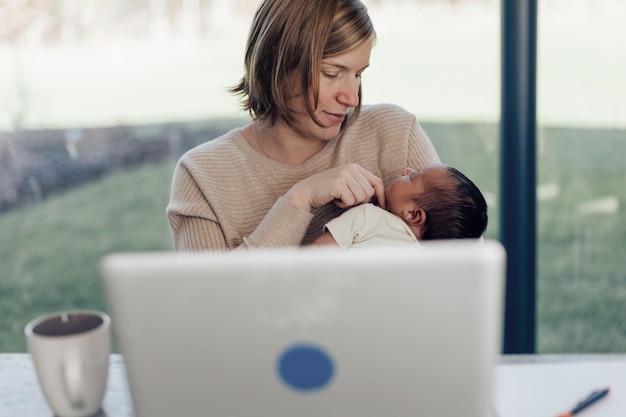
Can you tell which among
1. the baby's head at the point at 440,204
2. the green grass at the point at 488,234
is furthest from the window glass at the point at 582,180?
the baby's head at the point at 440,204

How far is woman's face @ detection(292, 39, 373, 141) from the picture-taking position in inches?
60.6

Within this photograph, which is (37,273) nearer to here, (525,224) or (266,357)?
(525,224)

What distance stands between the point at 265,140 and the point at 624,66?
5.08 feet

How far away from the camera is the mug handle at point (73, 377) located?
0.93m

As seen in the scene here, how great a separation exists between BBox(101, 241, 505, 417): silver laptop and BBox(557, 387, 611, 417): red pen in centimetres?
30

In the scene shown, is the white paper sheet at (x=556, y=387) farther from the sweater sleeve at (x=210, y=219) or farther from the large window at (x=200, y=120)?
the large window at (x=200, y=120)

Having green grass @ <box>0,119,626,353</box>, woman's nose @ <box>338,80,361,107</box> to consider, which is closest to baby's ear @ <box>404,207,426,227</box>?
woman's nose @ <box>338,80,361,107</box>

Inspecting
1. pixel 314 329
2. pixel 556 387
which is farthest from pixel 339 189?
pixel 314 329

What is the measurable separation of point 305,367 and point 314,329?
0.04 meters

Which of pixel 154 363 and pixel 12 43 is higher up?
pixel 12 43

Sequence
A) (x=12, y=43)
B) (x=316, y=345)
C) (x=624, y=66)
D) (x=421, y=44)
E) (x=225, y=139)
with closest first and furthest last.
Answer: (x=316, y=345)
(x=225, y=139)
(x=624, y=66)
(x=421, y=44)
(x=12, y=43)

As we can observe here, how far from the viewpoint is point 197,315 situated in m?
0.68

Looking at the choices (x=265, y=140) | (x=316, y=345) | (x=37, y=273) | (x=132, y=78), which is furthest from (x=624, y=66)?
(x=37, y=273)

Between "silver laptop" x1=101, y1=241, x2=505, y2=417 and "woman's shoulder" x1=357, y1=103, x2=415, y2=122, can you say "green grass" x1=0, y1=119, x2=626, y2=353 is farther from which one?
"silver laptop" x1=101, y1=241, x2=505, y2=417
